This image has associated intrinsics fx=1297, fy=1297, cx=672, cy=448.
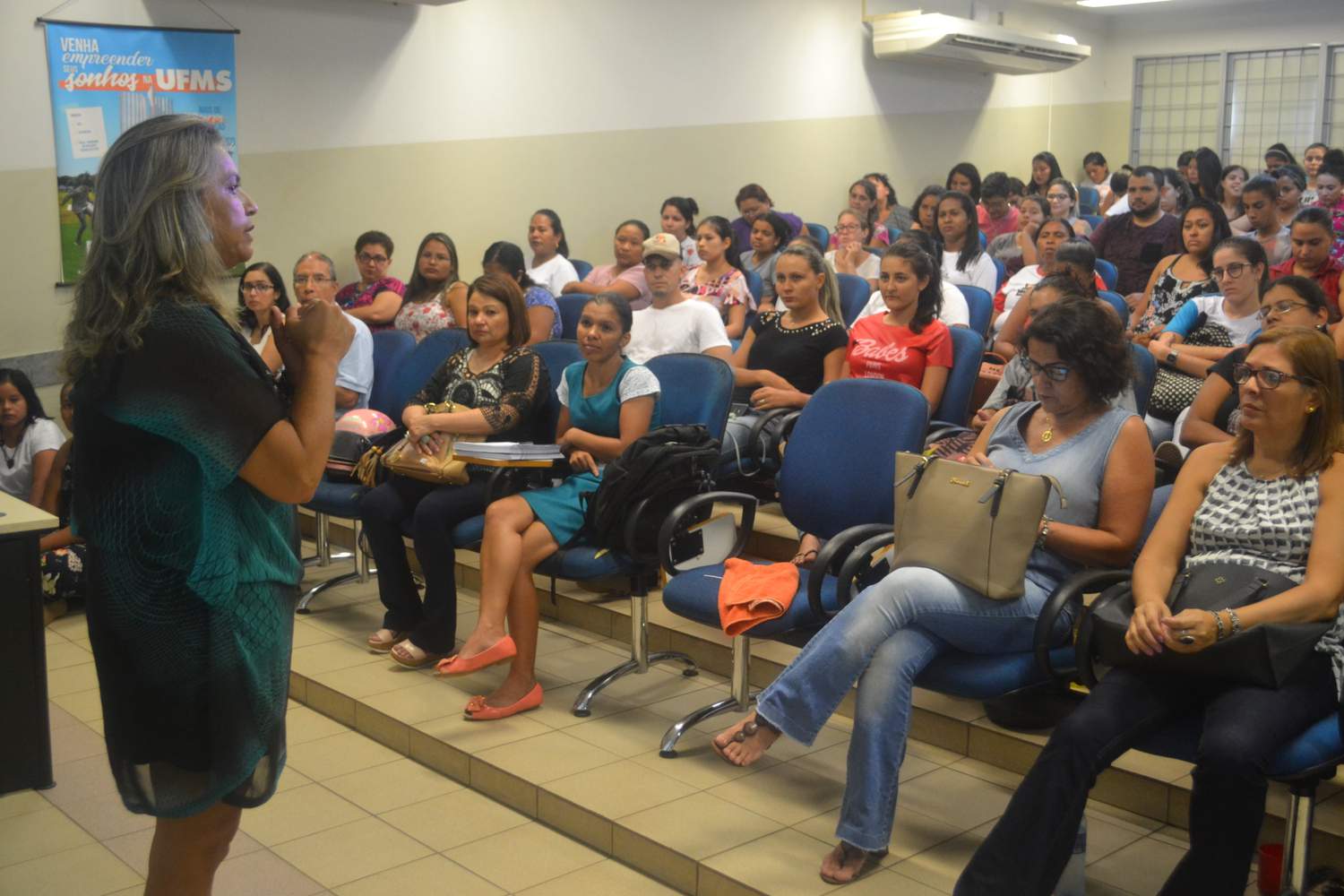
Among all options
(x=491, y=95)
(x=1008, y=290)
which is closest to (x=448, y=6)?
(x=491, y=95)

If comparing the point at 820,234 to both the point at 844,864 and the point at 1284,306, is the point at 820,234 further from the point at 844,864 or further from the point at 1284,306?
the point at 844,864

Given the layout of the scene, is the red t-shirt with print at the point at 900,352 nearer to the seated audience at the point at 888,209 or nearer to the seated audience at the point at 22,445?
the seated audience at the point at 22,445

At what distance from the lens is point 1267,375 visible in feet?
8.26

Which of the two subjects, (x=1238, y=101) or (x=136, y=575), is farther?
(x=1238, y=101)

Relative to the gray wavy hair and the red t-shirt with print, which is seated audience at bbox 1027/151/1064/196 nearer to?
the red t-shirt with print

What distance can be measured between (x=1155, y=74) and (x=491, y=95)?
7.99m

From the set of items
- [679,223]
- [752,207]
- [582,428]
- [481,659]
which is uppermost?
[752,207]

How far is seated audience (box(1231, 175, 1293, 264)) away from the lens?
19.5 feet

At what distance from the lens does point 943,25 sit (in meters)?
10.0

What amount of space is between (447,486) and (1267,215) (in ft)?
13.6

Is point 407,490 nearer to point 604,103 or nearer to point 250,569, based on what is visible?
point 250,569

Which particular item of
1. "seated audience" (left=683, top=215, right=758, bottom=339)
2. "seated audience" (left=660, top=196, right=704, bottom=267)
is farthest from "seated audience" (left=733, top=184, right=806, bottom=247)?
"seated audience" (left=683, top=215, right=758, bottom=339)

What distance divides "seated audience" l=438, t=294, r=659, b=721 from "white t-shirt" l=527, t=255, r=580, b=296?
3.05m

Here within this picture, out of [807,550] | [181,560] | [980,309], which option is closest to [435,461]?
[807,550]
